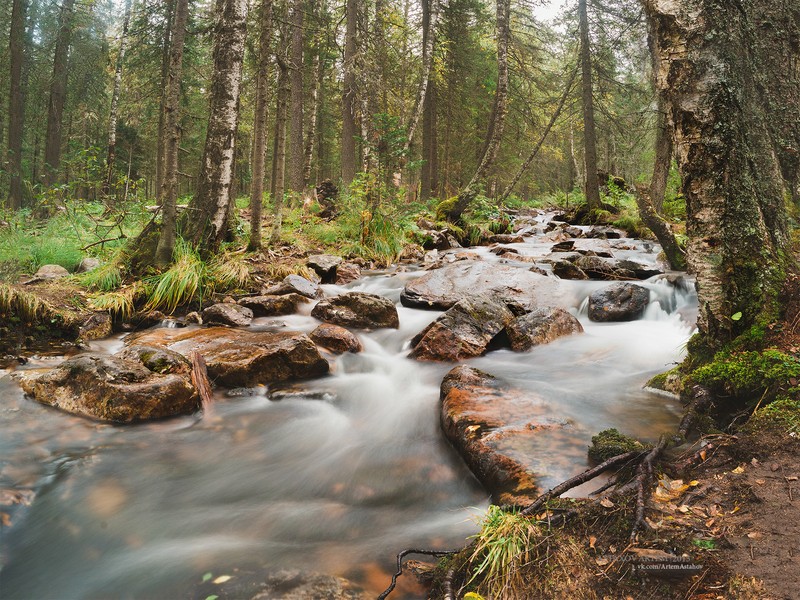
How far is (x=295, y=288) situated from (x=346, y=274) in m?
2.00

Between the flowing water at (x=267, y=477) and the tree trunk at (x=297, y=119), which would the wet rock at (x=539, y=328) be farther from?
the tree trunk at (x=297, y=119)

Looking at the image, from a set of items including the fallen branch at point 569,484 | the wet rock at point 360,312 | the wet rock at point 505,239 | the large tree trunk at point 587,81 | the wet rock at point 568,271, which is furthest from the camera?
the large tree trunk at point 587,81

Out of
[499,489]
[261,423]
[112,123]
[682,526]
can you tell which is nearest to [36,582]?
[261,423]

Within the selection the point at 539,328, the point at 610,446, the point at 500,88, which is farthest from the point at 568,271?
the point at 610,446

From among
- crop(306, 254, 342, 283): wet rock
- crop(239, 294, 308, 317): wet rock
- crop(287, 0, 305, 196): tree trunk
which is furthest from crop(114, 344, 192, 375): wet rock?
crop(287, 0, 305, 196): tree trunk

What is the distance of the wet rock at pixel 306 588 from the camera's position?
229cm

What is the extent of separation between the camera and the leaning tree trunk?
2873 millimetres

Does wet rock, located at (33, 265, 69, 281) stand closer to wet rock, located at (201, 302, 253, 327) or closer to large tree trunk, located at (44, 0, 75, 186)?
wet rock, located at (201, 302, 253, 327)

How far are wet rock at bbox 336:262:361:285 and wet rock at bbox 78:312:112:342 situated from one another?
14.2ft

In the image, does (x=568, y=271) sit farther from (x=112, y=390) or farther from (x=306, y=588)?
(x=306, y=588)

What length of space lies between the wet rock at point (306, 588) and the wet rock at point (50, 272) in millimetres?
6957

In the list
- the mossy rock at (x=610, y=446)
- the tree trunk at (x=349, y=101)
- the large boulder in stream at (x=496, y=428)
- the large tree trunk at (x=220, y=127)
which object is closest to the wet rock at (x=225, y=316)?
the large tree trunk at (x=220, y=127)

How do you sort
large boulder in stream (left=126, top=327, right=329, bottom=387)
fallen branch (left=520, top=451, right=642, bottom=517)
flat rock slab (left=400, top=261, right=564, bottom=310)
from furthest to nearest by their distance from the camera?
1. flat rock slab (left=400, top=261, right=564, bottom=310)
2. large boulder in stream (left=126, top=327, right=329, bottom=387)
3. fallen branch (left=520, top=451, right=642, bottom=517)

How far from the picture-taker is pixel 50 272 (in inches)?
293
